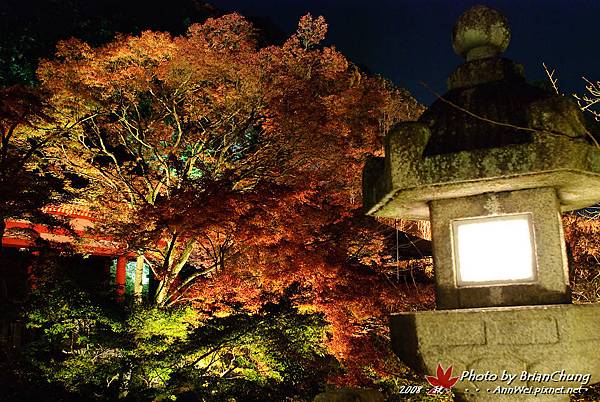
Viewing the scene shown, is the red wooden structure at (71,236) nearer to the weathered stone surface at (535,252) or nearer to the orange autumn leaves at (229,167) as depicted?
the orange autumn leaves at (229,167)

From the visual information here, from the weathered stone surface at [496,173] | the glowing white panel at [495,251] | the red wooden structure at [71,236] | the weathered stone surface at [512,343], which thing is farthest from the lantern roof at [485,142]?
the red wooden structure at [71,236]

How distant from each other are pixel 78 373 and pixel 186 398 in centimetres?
341

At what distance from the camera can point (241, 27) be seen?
45.4 feet

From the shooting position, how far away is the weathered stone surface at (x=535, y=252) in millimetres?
3031

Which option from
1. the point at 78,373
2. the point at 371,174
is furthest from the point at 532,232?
the point at 78,373

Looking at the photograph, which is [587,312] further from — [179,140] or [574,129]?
[179,140]

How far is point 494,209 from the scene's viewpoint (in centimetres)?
326

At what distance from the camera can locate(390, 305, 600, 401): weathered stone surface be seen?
9.00 feet

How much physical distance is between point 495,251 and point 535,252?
0.26 metres

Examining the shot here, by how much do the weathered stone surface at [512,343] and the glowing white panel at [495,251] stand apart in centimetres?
33

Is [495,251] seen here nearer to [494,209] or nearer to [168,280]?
[494,209]

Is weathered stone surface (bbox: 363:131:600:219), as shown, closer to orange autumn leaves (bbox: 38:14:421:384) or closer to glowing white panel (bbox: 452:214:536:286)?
glowing white panel (bbox: 452:214:536:286)

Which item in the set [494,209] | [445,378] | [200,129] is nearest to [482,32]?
[494,209]

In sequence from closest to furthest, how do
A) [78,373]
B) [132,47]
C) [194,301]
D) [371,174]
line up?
[371,174], [78,373], [194,301], [132,47]
